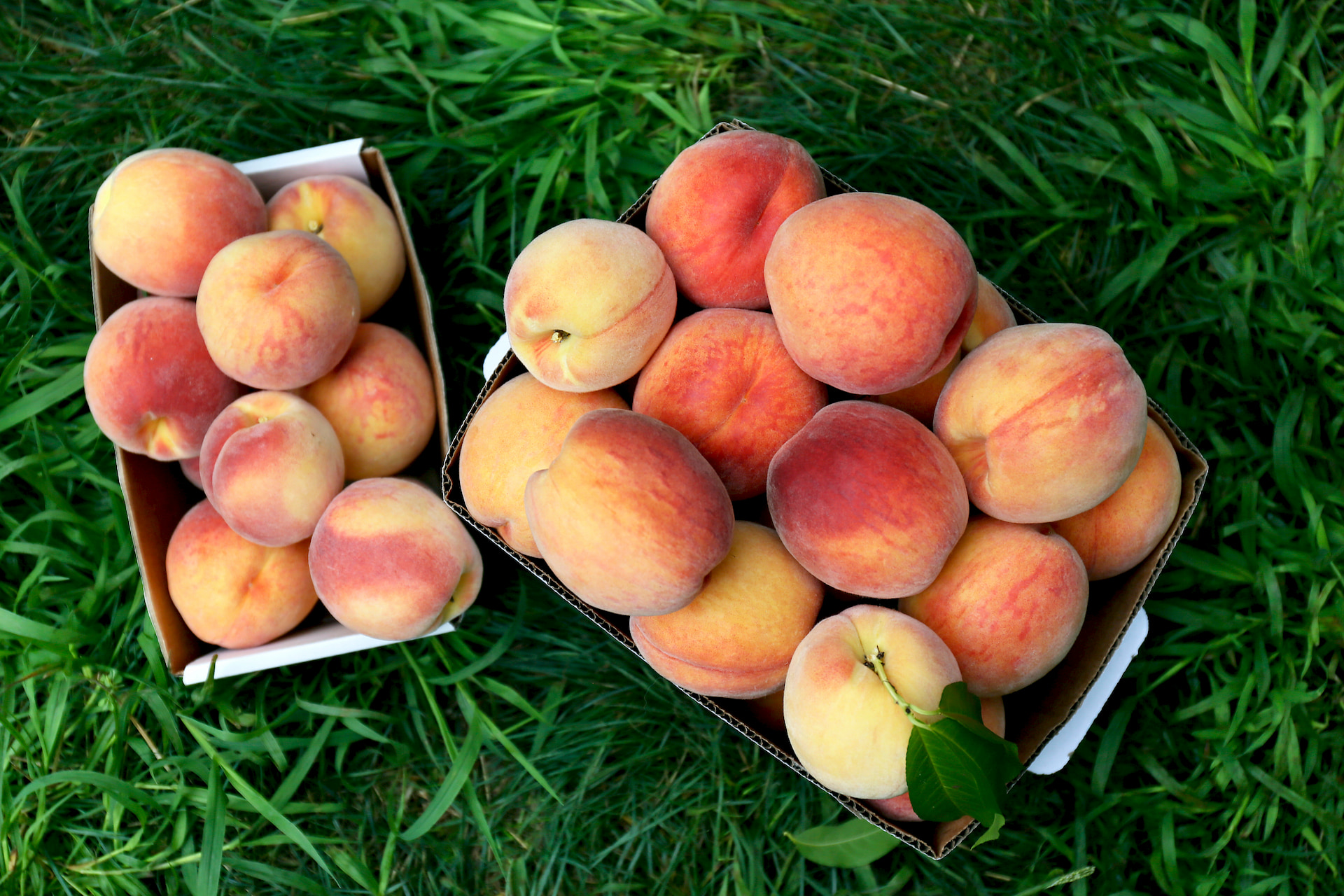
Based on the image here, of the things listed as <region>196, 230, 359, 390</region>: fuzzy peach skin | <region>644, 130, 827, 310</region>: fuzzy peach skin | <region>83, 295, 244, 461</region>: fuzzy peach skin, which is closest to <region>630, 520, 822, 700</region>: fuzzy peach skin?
<region>644, 130, 827, 310</region>: fuzzy peach skin

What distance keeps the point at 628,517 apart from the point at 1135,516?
800 millimetres

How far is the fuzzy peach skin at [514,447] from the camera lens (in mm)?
1363

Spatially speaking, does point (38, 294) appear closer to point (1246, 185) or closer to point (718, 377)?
point (718, 377)

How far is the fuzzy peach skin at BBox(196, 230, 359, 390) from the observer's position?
4.98ft

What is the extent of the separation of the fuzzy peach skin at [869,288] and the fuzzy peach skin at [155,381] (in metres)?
1.08

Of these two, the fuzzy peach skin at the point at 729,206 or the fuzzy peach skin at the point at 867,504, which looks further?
the fuzzy peach skin at the point at 729,206

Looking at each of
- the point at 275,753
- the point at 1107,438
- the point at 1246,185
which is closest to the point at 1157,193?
the point at 1246,185

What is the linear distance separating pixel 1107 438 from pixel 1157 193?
1066mm

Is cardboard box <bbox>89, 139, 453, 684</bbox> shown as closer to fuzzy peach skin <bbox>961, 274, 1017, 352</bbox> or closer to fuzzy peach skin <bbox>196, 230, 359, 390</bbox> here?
fuzzy peach skin <bbox>196, 230, 359, 390</bbox>

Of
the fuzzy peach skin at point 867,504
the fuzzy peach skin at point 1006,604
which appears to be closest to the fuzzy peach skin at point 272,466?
the fuzzy peach skin at point 867,504

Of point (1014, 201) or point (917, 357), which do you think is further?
point (1014, 201)

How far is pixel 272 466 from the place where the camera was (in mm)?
1503

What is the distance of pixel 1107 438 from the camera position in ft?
3.96

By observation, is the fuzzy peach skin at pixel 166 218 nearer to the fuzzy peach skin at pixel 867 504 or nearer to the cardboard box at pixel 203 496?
the cardboard box at pixel 203 496
